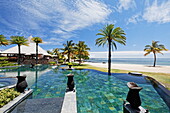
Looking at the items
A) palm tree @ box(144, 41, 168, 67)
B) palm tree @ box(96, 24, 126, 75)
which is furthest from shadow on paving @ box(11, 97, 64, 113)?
palm tree @ box(144, 41, 168, 67)

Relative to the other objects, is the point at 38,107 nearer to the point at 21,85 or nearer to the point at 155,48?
the point at 21,85

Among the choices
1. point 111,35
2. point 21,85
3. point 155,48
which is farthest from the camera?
point 155,48

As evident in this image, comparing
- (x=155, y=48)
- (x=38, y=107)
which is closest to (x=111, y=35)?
(x=38, y=107)

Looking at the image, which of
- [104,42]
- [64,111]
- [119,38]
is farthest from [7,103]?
[119,38]

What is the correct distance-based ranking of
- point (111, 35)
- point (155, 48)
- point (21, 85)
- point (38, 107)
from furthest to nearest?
point (155, 48), point (111, 35), point (21, 85), point (38, 107)

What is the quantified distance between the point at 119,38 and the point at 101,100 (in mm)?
12586

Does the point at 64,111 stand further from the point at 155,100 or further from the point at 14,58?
the point at 14,58

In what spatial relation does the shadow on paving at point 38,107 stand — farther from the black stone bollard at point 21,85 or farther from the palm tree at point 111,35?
the palm tree at point 111,35

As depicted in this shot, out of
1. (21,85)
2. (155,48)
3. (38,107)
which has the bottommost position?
(38,107)

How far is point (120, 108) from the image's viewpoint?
4988mm

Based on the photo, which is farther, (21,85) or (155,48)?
(155,48)

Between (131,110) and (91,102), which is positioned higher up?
(131,110)

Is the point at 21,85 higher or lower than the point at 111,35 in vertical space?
lower

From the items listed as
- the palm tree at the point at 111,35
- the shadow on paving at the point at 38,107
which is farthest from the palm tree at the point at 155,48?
the shadow on paving at the point at 38,107
